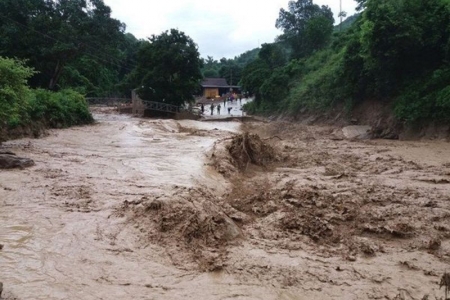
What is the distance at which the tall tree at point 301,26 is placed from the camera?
41131 mm

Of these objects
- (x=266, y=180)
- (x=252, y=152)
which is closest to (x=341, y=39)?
(x=252, y=152)

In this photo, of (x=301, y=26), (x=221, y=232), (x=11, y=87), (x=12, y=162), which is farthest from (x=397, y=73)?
(x=301, y=26)

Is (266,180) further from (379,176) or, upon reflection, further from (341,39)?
(341,39)

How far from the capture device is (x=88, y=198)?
7695mm

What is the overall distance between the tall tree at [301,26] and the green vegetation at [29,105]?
27.0 m

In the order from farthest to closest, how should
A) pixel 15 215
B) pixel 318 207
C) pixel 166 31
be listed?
pixel 166 31, pixel 318 207, pixel 15 215

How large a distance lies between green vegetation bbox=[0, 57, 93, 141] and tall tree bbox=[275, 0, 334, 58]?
27.0 meters

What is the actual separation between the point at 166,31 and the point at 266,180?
94.4ft

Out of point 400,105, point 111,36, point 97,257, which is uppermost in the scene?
point 111,36

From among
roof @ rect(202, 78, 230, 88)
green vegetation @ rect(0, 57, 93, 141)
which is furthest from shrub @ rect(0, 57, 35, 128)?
roof @ rect(202, 78, 230, 88)

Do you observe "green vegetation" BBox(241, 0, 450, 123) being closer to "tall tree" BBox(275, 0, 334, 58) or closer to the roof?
"tall tree" BBox(275, 0, 334, 58)

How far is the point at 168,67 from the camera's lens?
34.7 m

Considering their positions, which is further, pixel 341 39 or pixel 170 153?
pixel 341 39

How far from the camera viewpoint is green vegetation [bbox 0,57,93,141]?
40.8 feet
